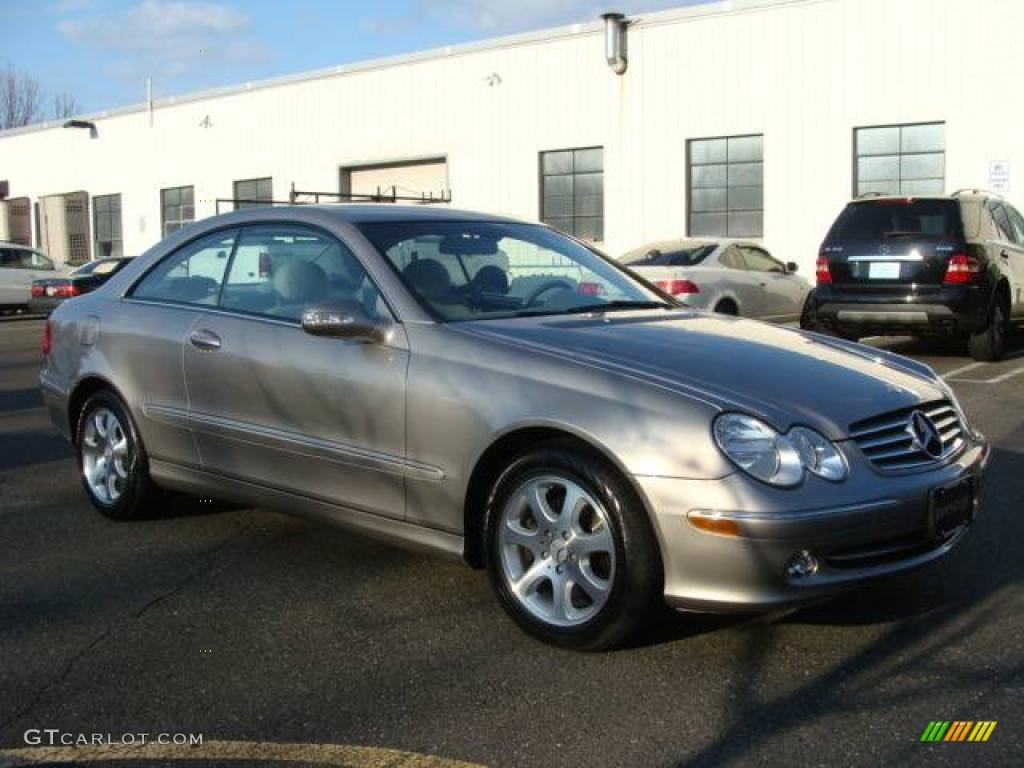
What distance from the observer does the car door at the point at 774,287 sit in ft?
42.9

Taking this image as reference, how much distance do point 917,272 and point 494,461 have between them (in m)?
8.22

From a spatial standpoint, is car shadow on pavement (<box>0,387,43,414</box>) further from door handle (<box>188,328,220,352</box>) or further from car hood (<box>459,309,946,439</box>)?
car hood (<box>459,309,946,439</box>)

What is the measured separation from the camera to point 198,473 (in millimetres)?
5000

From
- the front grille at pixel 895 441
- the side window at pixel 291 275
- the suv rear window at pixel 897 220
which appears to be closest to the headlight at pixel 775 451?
the front grille at pixel 895 441

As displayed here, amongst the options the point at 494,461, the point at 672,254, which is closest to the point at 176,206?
the point at 672,254

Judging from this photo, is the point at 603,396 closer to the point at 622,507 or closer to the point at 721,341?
the point at 622,507

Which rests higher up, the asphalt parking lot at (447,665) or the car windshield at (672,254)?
the car windshield at (672,254)

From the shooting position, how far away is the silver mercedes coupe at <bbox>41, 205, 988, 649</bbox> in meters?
3.44

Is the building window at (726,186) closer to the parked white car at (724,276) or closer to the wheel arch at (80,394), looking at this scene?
the parked white car at (724,276)

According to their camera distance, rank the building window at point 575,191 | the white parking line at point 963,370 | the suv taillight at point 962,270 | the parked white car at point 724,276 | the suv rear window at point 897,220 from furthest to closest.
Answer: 1. the building window at point 575,191
2. the parked white car at point 724,276
3. the suv rear window at point 897,220
4. the suv taillight at point 962,270
5. the white parking line at point 963,370

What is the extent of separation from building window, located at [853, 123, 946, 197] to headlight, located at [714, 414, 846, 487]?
15275mm

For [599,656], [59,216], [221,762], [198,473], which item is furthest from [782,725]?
[59,216]

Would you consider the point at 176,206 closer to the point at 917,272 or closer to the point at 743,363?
the point at 917,272

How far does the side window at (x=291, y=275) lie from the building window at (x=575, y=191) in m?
16.9
